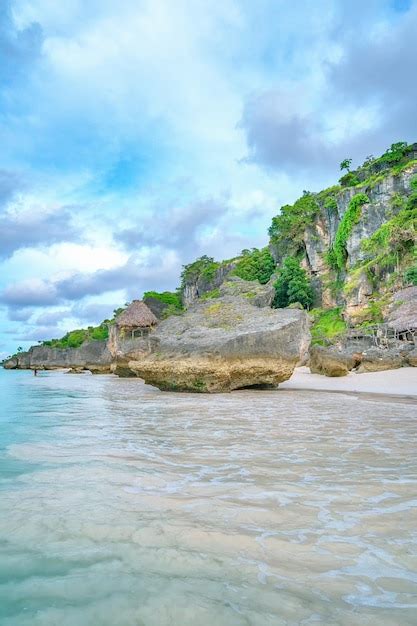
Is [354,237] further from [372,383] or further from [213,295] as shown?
[372,383]

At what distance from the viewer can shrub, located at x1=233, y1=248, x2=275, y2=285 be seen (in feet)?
195

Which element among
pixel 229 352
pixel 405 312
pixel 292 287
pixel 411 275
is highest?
pixel 292 287

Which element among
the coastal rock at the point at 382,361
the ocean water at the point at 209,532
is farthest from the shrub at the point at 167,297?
the ocean water at the point at 209,532

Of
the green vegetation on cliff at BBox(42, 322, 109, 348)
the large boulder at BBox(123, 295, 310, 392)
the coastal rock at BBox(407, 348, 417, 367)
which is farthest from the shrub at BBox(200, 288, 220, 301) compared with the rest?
the green vegetation on cliff at BBox(42, 322, 109, 348)

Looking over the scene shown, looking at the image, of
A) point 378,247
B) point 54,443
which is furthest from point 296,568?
point 378,247

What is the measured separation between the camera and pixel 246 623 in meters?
1.62

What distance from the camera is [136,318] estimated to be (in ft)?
116

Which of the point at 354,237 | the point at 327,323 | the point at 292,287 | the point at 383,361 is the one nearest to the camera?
the point at 383,361

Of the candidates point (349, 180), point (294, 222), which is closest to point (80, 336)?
point (294, 222)

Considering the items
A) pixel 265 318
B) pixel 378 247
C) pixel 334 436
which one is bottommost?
pixel 334 436

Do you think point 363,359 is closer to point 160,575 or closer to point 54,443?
point 54,443

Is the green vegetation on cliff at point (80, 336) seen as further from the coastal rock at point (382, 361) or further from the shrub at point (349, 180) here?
the coastal rock at point (382, 361)

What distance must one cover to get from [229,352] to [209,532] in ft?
31.9

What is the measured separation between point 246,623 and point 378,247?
43.2 metres
